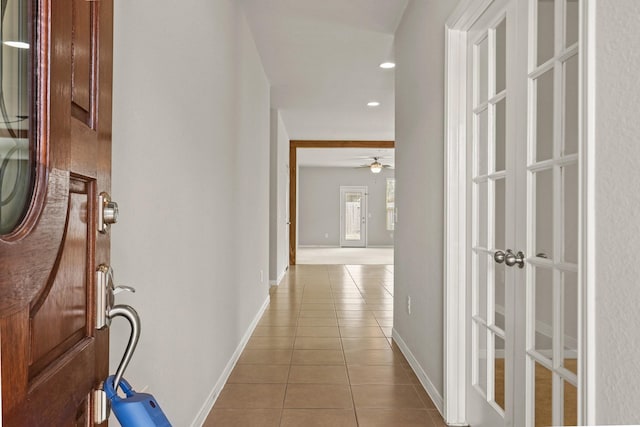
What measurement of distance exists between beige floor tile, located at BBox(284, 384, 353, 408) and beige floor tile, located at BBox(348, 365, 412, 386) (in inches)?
6.8

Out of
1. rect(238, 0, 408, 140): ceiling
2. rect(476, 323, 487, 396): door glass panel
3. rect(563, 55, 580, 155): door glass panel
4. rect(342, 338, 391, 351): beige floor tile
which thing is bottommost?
rect(342, 338, 391, 351): beige floor tile

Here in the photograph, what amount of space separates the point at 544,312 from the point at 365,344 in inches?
92.4

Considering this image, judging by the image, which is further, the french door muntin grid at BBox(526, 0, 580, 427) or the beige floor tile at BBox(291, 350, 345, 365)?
the beige floor tile at BBox(291, 350, 345, 365)

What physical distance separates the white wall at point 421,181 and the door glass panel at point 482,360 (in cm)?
34

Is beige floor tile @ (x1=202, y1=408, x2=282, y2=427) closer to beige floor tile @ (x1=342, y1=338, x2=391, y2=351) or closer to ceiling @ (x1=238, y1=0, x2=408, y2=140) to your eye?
beige floor tile @ (x1=342, y1=338, x2=391, y2=351)

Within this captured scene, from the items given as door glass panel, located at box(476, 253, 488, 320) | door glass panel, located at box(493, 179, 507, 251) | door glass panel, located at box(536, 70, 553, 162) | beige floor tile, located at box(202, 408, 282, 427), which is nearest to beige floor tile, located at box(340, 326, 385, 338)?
beige floor tile, located at box(202, 408, 282, 427)

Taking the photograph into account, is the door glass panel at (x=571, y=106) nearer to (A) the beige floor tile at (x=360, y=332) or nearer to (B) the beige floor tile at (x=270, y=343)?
(B) the beige floor tile at (x=270, y=343)

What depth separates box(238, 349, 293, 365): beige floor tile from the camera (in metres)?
3.30

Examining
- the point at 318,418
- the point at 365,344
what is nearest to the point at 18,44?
the point at 318,418

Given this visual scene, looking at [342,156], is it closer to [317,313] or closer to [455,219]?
[317,313]

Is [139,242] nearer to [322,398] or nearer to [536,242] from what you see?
[536,242]

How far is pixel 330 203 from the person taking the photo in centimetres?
1529

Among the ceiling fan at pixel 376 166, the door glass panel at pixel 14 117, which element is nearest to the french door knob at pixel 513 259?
the door glass panel at pixel 14 117

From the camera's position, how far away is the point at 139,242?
1.51 metres
